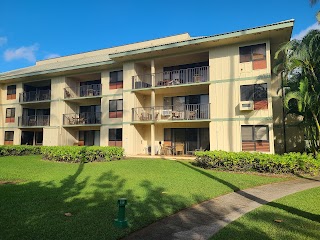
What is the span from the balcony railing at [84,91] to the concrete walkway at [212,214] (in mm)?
19151

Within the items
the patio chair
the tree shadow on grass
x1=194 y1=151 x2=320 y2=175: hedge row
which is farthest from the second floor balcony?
the tree shadow on grass

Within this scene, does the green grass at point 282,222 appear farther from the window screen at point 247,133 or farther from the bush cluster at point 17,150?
the bush cluster at point 17,150

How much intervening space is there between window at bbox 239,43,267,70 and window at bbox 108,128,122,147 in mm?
11981

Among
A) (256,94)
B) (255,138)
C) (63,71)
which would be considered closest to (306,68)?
(256,94)

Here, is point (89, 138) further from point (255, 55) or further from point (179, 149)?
point (255, 55)

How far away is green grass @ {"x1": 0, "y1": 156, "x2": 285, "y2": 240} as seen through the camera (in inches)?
210

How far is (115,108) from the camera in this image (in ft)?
75.4

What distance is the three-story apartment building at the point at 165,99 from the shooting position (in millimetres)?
17172

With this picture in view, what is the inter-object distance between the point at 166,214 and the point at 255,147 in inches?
483

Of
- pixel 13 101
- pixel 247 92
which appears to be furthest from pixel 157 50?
pixel 13 101

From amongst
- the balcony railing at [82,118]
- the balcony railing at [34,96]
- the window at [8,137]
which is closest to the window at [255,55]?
the balcony railing at [82,118]

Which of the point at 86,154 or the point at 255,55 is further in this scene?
the point at 255,55

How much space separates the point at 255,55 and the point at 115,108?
12.7m

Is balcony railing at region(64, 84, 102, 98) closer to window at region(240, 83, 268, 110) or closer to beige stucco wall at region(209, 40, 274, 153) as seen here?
beige stucco wall at region(209, 40, 274, 153)
